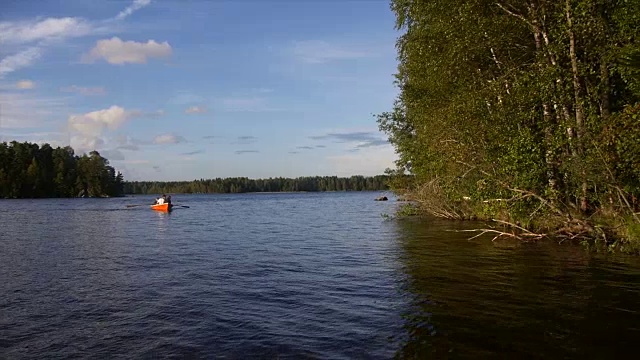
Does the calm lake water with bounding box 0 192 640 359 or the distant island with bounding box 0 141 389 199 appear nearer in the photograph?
the calm lake water with bounding box 0 192 640 359

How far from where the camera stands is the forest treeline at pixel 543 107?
55.1 feet

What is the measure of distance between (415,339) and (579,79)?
47.1 feet

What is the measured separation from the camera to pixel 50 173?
148500mm

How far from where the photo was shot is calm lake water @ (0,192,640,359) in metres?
9.38

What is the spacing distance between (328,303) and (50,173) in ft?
525

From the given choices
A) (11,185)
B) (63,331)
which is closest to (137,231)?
(63,331)

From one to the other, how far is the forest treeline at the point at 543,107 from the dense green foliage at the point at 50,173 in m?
145

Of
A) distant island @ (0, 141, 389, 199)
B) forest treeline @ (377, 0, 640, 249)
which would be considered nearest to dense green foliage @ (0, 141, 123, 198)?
distant island @ (0, 141, 389, 199)

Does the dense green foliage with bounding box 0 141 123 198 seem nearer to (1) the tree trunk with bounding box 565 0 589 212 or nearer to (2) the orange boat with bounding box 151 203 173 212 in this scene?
(2) the orange boat with bounding box 151 203 173 212

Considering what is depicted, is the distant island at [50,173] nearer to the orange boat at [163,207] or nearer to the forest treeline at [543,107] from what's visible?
the orange boat at [163,207]

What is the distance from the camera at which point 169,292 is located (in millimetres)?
14992

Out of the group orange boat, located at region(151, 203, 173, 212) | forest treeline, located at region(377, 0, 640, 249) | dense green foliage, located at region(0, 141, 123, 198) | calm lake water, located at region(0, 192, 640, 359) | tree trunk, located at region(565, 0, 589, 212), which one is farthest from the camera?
dense green foliage, located at region(0, 141, 123, 198)

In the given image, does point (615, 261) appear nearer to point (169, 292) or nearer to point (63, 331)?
point (169, 292)

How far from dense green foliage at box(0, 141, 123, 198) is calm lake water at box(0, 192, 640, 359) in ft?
442
